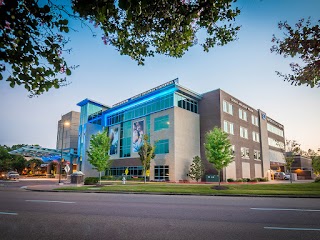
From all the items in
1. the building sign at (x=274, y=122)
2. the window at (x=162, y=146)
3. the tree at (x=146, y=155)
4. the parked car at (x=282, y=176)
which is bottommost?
the parked car at (x=282, y=176)

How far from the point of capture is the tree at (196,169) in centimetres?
3775

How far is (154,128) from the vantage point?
43.7 meters

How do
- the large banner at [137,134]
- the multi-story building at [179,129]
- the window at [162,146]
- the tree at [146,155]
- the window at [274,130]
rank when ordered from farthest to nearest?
the window at [274,130] → the large banner at [137,134] → the window at [162,146] → the multi-story building at [179,129] → the tree at [146,155]

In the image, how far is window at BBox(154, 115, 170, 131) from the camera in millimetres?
41188

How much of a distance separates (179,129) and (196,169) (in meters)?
7.28

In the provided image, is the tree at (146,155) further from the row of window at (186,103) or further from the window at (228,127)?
the window at (228,127)

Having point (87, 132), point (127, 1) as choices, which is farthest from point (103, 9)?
point (87, 132)

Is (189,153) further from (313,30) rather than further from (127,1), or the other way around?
(127,1)

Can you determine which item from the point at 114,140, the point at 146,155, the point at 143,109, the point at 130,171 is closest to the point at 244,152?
the point at 143,109

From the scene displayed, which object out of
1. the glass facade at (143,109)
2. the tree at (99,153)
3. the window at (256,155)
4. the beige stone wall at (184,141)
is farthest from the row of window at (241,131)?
the tree at (99,153)

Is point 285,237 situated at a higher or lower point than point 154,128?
lower

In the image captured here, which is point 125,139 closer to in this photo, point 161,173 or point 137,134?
point 137,134

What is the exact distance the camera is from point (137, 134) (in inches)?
1863

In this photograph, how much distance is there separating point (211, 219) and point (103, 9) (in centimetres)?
704
